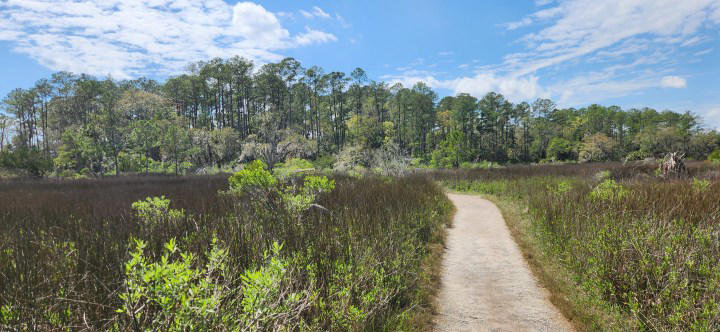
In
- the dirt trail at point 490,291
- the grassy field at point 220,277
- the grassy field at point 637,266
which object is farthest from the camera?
the dirt trail at point 490,291

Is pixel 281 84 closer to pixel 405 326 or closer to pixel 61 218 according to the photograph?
pixel 61 218

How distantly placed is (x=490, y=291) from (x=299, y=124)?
201 ft

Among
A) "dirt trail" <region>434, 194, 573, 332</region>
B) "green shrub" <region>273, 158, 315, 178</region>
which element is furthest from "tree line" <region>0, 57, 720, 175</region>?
"dirt trail" <region>434, 194, 573, 332</region>

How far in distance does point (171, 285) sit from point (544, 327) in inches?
150

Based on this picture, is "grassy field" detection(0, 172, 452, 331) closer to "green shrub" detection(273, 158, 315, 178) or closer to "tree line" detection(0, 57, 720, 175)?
"green shrub" detection(273, 158, 315, 178)

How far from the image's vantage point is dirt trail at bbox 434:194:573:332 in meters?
3.69

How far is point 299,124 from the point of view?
6319cm

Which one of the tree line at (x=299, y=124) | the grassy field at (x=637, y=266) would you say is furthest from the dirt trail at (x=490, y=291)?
the tree line at (x=299, y=124)

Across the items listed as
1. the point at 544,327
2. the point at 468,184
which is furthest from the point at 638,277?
the point at 468,184

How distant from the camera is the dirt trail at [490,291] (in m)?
3.69

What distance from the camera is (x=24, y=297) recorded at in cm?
260

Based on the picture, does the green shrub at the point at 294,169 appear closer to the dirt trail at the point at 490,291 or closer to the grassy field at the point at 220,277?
the grassy field at the point at 220,277

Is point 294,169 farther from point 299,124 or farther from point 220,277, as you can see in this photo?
point 299,124

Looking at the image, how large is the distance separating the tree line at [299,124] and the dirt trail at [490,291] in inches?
1065
